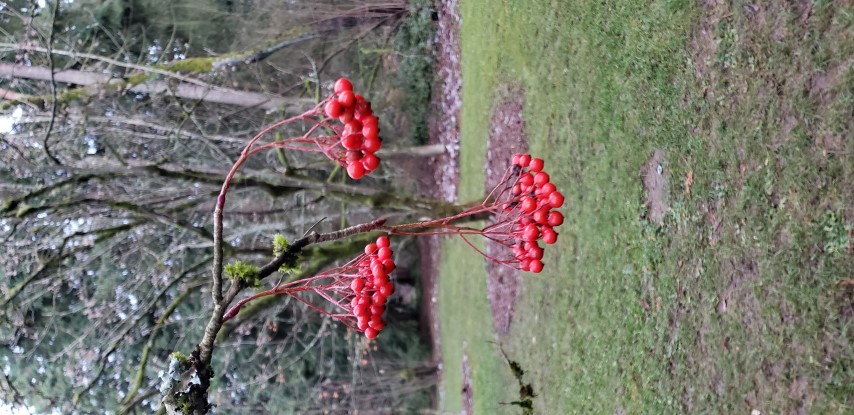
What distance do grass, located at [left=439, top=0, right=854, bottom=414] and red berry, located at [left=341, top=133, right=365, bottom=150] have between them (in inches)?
90.5

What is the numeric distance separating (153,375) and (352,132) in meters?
13.0

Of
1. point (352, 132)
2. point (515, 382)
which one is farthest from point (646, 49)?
point (515, 382)

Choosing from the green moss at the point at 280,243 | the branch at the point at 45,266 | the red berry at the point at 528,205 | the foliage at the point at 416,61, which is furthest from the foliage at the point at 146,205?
the red berry at the point at 528,205

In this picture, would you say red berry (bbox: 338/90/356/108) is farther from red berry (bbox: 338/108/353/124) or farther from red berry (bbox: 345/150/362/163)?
red berry (bbox: 345/150/362/163)

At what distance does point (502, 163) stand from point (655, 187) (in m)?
4.23

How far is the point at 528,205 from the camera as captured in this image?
3.34 meters

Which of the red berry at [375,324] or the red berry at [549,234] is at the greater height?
the red berry at [549,234]

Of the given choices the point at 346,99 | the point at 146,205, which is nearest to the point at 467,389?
the point at 146,205

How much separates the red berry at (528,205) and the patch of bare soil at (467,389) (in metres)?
7.68

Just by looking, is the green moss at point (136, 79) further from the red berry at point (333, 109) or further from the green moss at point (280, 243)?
the red berry at point (333, 109)

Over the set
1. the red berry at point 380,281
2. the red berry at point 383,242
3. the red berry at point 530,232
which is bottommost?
the red berry at point 380,281

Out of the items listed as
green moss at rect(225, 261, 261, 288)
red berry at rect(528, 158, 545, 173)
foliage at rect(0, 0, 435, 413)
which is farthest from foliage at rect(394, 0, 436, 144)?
green moss at rect(225, 261, 261, 288)

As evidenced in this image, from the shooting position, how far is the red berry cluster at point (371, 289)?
298cm

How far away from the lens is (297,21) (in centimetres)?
1245
